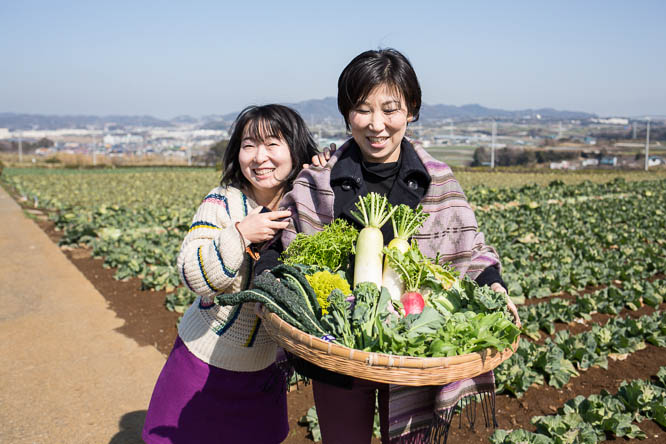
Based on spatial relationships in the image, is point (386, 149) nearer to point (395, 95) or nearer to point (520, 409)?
point (395, 95)

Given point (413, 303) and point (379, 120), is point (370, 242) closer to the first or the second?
point (413, 303)

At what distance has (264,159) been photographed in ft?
8.05

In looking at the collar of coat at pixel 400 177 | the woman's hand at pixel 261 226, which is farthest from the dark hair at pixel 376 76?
the woman's hand at pixel 261 226

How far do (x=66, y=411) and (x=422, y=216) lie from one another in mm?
3614

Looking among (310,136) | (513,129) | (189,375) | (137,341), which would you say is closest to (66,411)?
(137,341)

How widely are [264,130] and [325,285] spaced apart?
35.0 inches

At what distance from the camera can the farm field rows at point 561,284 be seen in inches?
168

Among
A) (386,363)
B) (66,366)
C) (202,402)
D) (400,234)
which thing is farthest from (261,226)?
(66,366)

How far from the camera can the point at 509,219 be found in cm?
1307

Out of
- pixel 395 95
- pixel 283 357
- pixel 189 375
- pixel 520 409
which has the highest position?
pixel 395 95

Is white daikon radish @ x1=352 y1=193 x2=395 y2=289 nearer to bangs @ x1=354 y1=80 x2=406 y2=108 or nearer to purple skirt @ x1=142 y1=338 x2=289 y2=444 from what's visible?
bangs @ x1=354 y1=80 x2=406 y2=108

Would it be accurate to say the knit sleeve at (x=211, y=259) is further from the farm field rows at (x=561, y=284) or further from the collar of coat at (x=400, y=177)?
the farm field rows at (x=561, y=284)

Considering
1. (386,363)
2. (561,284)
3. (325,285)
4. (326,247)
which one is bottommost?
(561,284)

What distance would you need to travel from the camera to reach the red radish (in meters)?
2.00
